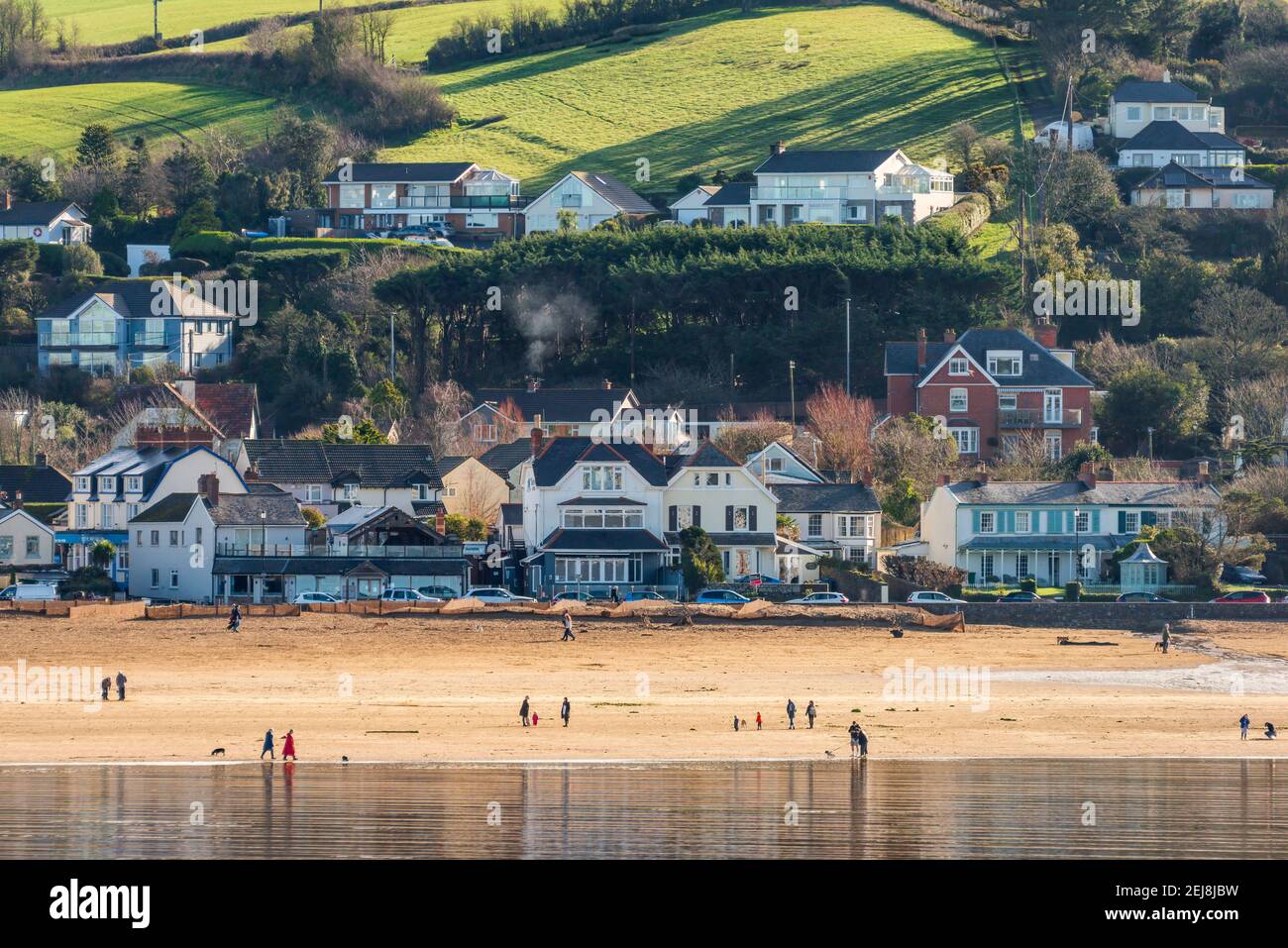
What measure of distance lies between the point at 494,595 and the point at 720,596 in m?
7.63

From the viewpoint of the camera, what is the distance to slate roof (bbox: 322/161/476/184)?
135 m

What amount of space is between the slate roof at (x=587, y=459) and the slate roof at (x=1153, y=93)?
229 ft

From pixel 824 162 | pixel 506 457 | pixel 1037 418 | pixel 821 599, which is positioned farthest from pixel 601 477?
pixel 824 162

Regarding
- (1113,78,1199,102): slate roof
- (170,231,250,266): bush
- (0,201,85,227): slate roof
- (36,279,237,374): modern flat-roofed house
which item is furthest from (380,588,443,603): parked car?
(1113,78,1199,102): slate roof

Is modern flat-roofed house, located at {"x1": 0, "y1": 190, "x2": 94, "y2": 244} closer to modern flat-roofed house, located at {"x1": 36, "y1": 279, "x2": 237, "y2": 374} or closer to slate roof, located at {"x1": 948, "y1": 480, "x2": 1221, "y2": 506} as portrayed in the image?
modern flat-roofed house, located at {"x1": 36, "y1": 279, "x2": 237, "y2": 374}

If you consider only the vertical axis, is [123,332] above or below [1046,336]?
above

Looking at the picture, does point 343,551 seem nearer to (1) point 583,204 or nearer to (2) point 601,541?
(2) point 601,541

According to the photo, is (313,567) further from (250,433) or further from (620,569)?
(250,433)

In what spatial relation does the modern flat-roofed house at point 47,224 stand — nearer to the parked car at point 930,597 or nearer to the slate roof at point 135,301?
the slate roof at point 135,301

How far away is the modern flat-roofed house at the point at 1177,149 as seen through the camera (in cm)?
13150

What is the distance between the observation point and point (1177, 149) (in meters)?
132

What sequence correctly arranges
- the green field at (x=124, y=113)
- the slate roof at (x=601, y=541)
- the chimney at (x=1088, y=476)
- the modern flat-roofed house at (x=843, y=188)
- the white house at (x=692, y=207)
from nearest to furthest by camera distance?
the slate roof at (x=601, y=541), the chimney at (x=1088, y=476), the modern flat-roofed house at (x=843, y=188), the white house at (x=692, y=207), the green field at (x=124, y=113)

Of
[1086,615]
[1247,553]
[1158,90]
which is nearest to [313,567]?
[1086,615]

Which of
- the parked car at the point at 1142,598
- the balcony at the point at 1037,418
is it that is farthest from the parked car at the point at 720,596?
the balcony at the point at 1037,418
